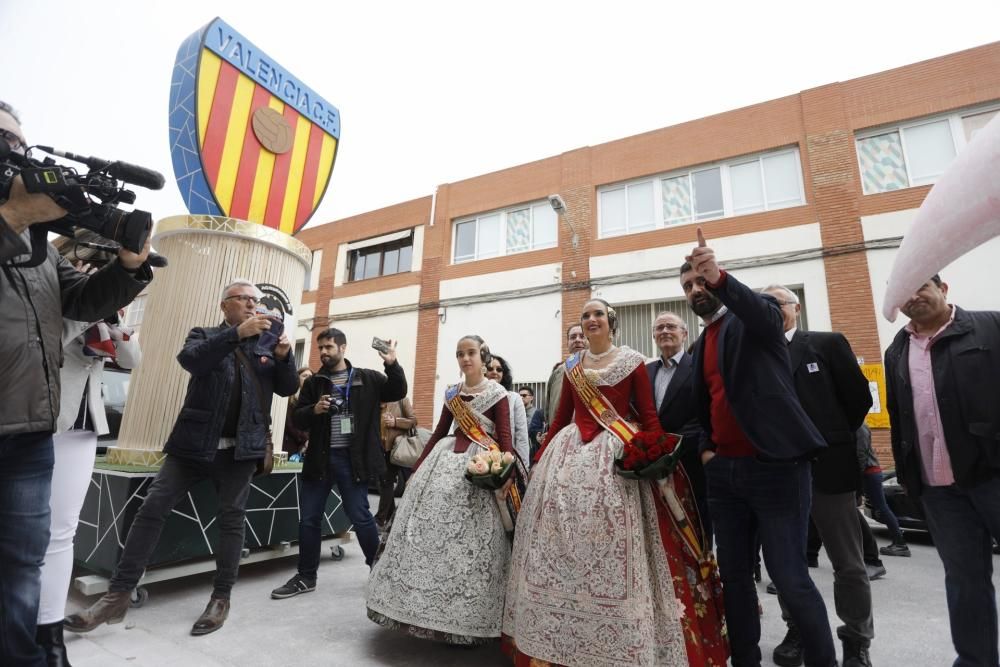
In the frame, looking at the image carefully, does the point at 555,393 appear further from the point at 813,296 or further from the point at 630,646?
the point at 813,296

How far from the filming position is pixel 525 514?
2.56 m

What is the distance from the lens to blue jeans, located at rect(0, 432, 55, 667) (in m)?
1.55

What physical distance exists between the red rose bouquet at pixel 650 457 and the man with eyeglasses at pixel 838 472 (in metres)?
0.72

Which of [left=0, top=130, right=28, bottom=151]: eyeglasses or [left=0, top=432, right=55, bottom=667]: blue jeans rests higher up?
[left=0, top=130, right=28, bottom=151]: eyeglasses

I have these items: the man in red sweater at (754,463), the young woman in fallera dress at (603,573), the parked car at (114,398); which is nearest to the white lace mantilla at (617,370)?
the young woman in fallera dress at (603,573)

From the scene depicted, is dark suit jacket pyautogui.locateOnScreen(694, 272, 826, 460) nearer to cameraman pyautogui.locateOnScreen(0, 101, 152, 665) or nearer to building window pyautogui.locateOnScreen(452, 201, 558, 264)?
cameraman pyautogui.locateOnScreen(0, 101, 152, 665)

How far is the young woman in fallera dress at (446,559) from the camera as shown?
247 cm

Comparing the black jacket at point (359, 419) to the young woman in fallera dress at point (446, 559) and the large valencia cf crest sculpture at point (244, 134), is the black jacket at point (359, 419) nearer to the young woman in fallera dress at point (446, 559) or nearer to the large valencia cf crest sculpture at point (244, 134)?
the young woman in fallera dress at point (446, 559)

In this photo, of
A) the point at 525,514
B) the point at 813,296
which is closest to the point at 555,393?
the point at 525,514

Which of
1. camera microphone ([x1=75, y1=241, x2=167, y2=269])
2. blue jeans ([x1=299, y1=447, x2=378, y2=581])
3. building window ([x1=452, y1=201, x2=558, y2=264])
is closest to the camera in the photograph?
camera microphone ([x1=75, y1=241, x2=167, y2=269])

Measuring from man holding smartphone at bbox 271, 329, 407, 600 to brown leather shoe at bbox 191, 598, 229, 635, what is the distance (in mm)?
528

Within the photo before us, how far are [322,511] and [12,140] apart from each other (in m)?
2.75

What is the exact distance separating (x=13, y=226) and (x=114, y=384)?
19.5ft

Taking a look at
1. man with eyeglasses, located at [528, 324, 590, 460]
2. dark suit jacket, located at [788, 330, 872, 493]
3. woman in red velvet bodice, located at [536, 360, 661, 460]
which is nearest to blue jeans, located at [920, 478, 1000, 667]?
dark suit jacket, located at [788, 330, 872, 493]
